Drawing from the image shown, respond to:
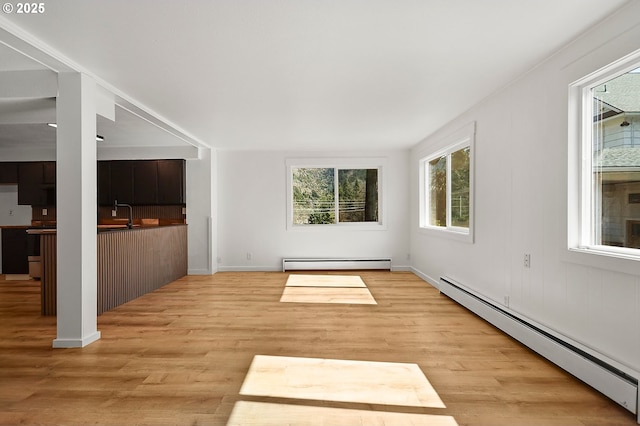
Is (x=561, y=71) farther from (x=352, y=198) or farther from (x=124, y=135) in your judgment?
(x=124, y=135)

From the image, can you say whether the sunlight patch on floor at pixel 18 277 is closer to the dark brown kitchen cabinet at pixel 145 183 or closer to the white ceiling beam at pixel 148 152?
the dark brown kitchen cabinet at pixel 145 183

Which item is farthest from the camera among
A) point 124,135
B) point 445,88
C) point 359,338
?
point 124,135

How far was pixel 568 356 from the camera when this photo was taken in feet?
8.40

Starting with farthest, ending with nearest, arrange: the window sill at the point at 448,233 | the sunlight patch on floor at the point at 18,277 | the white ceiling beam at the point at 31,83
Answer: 1. the sunlight patch on floor at the point at 18,277
2. the window sill at the point at 448,233
3. the white ceiling beam at the point at 31,83

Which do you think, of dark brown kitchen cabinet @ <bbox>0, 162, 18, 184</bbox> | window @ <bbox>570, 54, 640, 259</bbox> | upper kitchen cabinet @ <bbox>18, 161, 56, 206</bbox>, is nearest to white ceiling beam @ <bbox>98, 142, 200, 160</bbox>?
upper kitchen cabinet @ <bbox>18, 161, 56, 206</bbox>

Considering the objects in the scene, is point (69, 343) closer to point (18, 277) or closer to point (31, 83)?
point (31, 83)

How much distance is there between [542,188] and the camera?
3.04 m

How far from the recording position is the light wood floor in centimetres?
212

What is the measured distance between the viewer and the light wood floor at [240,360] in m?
2.12

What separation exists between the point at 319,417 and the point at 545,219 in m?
2.41

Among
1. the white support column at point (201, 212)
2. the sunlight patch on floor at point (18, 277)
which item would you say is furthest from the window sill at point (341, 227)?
the sunlight patch on floor at point (18, 277)

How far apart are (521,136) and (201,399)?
3.44 m

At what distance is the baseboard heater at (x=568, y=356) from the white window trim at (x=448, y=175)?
1.05 m

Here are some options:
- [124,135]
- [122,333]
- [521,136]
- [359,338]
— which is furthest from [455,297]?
[124,135]
